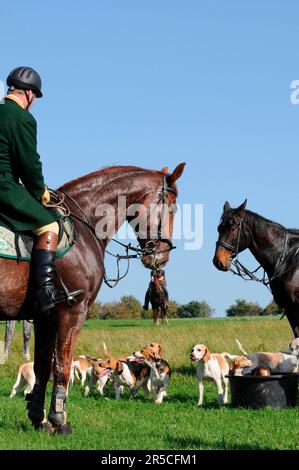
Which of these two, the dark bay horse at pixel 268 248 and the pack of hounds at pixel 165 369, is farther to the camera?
the dark bay horse at pixel 268 248

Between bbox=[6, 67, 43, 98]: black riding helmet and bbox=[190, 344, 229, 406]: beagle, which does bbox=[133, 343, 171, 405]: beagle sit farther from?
bbox=[6, 67, 43, 98]: black riding helmet

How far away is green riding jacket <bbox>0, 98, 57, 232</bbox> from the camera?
6.80 meters

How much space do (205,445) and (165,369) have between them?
3.95 metres

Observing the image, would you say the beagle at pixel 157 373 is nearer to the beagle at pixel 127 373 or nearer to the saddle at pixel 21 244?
the beagle at pixel 127 373

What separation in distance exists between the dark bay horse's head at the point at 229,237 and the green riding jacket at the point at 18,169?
4.97 m

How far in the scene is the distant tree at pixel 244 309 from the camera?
47.6m

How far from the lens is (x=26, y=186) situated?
7055 mm

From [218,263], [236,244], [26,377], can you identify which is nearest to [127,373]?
[26,377]

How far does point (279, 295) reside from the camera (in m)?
11.2

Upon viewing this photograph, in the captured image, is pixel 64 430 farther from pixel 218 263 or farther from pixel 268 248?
pixel 268 248

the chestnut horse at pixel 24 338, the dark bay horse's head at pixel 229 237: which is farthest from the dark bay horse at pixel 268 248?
the chestnut horse at pixel 24 338

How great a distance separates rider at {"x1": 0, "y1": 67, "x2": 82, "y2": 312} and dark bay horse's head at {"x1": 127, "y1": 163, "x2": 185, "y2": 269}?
1.32 metres

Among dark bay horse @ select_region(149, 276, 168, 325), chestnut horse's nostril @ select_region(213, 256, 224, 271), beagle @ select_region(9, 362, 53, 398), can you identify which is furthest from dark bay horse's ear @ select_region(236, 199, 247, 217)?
dark bay horse @ select_region(149, 276, 168, 325)
